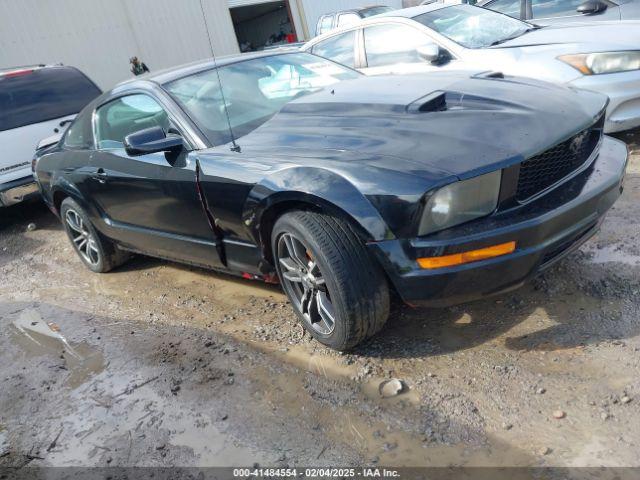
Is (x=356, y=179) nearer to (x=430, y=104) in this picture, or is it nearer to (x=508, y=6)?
(x=430, y=104)

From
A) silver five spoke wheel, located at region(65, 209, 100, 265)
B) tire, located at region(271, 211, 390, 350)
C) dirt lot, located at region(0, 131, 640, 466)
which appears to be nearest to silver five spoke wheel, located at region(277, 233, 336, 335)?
tire, located at region(271, 211, 390, 350)

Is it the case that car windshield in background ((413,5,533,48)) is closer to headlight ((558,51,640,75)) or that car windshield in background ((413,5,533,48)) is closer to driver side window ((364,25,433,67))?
driver side window ((364,25,433,67))

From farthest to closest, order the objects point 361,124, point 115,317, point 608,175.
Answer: point 115,317 < point 361,124 < point 608,175

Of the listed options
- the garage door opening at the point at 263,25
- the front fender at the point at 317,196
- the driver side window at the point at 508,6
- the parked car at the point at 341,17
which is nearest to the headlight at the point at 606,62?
the driver side window at the point at 508,6

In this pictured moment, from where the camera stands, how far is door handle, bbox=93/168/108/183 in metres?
3.87

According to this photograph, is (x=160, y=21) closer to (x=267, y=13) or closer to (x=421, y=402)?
(x=267, y=13)

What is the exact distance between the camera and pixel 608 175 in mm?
2684

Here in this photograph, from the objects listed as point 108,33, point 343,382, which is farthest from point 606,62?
point 108,33

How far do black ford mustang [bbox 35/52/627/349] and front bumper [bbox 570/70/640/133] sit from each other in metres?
1.66

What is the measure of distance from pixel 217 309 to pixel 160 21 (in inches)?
601

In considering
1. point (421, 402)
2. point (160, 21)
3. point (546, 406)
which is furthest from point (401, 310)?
point (160, 21)

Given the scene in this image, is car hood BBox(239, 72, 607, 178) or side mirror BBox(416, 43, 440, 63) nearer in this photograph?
car hood BBox(239, 72, 607, 178)

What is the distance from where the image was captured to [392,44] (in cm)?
577

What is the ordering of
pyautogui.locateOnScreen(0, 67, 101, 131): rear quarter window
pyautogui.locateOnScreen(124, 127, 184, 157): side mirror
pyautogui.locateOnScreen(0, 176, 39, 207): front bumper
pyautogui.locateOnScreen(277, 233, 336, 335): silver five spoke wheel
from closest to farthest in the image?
pyautogui.locateOnScreen(277, 233, 336, 335): silver five spoke wheel
pyautogui.locateOnScreen(124, 127, 184, 157): side mirror
pyautogui.locateOnScreen(0, 176, 39, 207): front bumper
pyautogui.locateOnScreen(0, 67, 101, 131): rear quarter window
